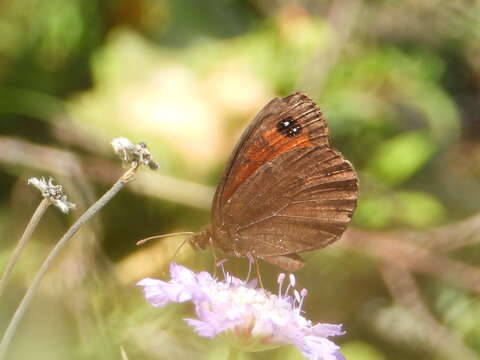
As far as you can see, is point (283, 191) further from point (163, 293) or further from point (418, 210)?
point (418, 210)

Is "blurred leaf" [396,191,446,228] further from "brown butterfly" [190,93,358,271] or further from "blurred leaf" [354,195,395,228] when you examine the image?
"brown butterfly" [190,93,358,271]

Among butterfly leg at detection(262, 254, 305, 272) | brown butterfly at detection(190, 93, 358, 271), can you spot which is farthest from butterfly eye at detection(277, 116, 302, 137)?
butterfly leg at detection(262, 254, 305, 272)

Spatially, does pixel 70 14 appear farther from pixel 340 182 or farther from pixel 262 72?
pixel 340 182

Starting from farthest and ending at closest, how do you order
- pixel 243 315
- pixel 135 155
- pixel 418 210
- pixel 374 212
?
pixel 418 210 → pixel 374 212 → pixel 243 315 → pixel 135 155

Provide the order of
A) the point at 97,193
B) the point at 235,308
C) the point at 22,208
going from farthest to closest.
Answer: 1. the point at 97,193
2. the point at 22,208
3. the point at 235,308

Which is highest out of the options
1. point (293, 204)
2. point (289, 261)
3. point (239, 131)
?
point (239, 131)

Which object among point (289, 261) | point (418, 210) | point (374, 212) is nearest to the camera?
point (289, 261)

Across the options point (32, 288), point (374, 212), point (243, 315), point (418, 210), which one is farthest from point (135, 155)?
point (418, 210)

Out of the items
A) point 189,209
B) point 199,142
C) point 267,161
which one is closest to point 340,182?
point 267,161
